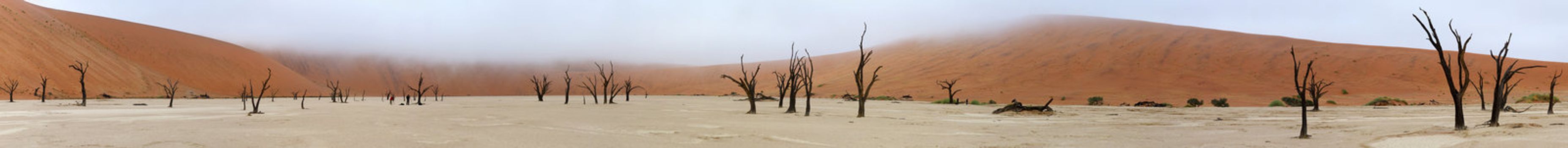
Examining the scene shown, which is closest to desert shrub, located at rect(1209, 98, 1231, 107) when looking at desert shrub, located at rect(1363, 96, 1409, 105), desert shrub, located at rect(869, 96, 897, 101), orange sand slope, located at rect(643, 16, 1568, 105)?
orange sand slope, located at rect(643, 16, 1568, 105)

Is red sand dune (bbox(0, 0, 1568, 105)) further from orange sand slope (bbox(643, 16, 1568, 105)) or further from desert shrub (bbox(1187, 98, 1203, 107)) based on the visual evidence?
desert shrub (bbox(1187, 98, 1203, 107))

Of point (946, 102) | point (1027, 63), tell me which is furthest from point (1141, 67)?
point (946, 102)

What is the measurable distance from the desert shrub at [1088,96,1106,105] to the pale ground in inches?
696

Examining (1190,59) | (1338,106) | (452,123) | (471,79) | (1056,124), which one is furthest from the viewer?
(471,79)

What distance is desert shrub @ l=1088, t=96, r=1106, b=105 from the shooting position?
43.7m

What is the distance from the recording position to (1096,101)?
148ft

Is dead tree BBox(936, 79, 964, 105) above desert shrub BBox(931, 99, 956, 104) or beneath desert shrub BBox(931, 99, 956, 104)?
above

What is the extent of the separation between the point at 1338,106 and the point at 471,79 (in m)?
115

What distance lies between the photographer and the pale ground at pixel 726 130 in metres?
11.1

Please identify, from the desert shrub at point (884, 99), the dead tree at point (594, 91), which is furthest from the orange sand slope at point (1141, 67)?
the dead tree at point (594, 91)

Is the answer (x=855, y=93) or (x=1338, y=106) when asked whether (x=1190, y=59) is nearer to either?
(x=855, y=93)

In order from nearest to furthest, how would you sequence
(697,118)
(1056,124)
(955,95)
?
(1056,124) < (697,118) < (955,95)

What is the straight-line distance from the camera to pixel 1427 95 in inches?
1999

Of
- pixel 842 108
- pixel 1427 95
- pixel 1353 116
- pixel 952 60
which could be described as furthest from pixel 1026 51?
pixel 1353 116
